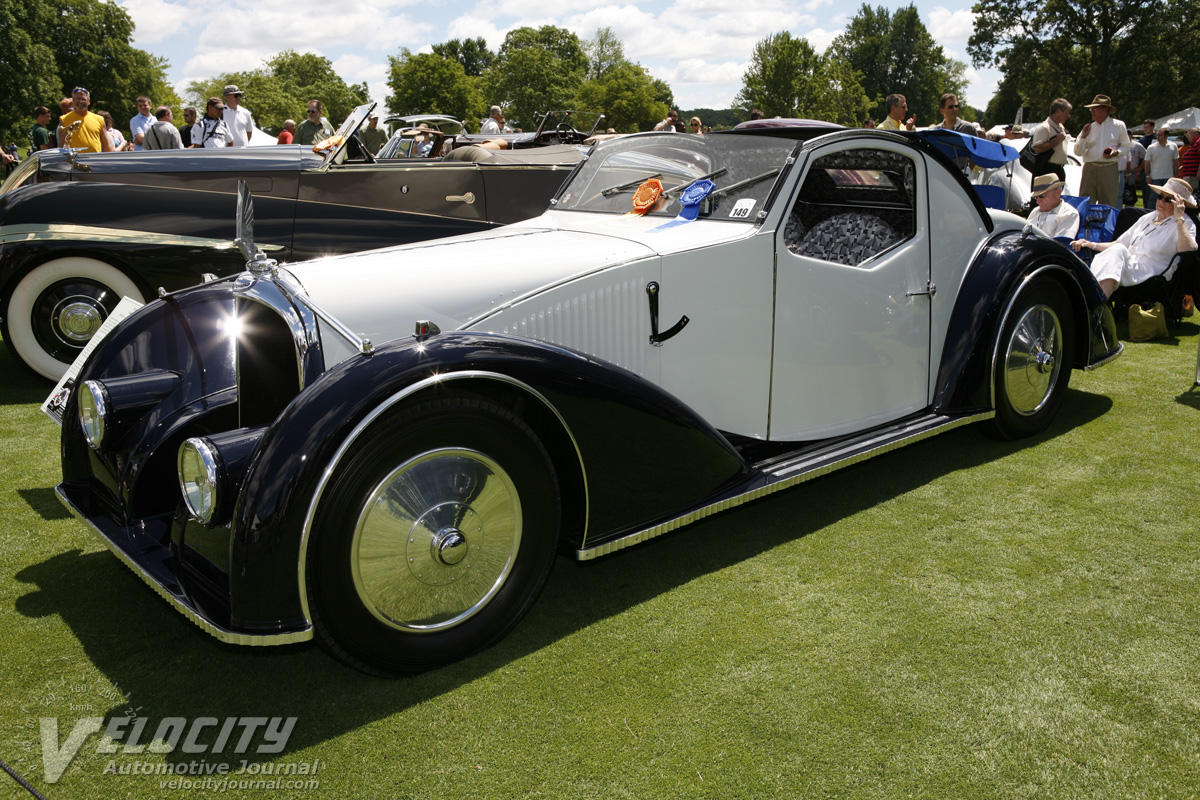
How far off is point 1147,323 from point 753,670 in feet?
20.2

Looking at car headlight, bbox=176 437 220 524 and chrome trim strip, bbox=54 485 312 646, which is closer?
chrome trim strip, bbox=54 485 312 646

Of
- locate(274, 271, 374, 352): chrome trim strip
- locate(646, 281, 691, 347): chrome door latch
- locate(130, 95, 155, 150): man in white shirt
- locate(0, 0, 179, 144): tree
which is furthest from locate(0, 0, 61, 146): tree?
locate(646, 281, 691, 347): chrome door latch

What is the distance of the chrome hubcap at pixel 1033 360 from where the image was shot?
4422 mm

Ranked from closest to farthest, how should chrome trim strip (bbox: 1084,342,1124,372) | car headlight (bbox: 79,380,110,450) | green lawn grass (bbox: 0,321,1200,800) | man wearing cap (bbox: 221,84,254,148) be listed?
green lawn grass (bbox: 0,321,1200,800) → car headlight (bbox: 79,380,110,450) → chrome trim strip (bbox: 1084,342,1124,372) → man wearing cap (bbox: 221,84,254,148)

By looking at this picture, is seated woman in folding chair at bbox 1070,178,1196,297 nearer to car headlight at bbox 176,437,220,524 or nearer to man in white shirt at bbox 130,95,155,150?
car headlight at bbox 176,437,220,524

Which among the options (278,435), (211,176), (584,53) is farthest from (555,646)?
(584,53)

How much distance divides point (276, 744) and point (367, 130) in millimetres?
10794

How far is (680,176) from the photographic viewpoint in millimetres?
3713

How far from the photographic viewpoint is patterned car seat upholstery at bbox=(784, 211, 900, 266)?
398 cm

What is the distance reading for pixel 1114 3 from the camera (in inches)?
1673

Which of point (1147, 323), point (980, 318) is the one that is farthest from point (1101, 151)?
point (980, 318)

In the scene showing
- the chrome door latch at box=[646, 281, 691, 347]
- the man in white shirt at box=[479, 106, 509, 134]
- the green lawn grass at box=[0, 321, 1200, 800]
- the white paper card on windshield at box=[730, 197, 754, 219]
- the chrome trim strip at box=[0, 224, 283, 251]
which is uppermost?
the man in white shirt at box=[479, 106, 509, 134]

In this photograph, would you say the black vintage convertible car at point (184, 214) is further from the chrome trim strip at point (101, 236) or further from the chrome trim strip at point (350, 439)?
the chrome trim strip at point (350, 439)

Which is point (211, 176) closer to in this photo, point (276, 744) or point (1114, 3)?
point (276, 744)
